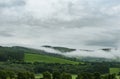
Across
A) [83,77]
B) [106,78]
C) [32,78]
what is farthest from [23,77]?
[106,78]

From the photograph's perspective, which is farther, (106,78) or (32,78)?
(106,78)

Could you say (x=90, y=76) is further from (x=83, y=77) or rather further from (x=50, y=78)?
(x=50, y=78)

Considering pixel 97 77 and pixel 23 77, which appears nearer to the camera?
pixel 23 77

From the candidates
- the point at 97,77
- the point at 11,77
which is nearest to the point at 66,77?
the point at 97,77

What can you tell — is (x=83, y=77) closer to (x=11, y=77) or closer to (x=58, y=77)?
(x=58, y=77)

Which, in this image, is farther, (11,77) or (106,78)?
(106,78)

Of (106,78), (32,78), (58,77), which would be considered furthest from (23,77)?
(106,78)

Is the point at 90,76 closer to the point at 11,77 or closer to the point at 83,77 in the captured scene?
the point at 83,77
